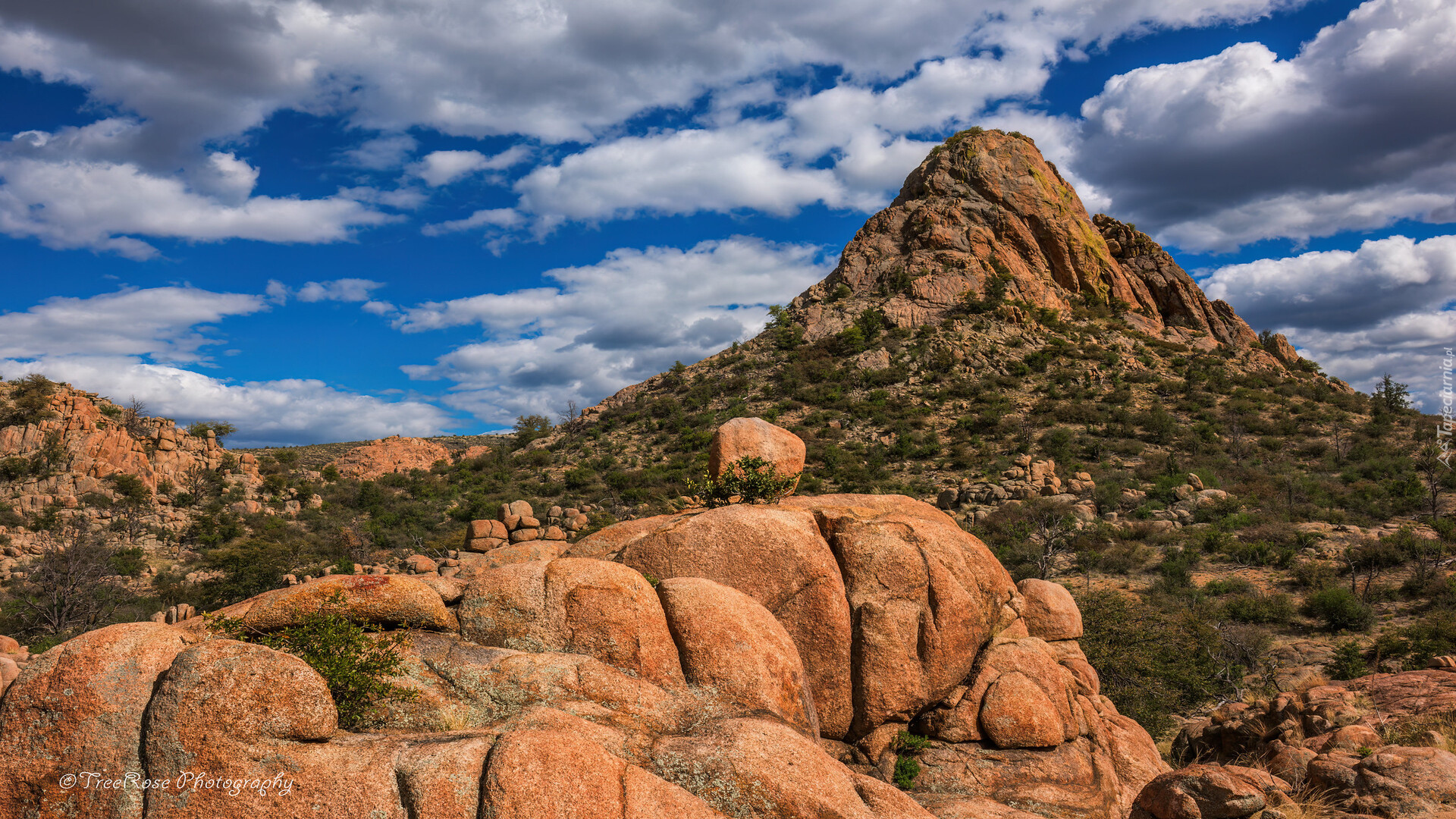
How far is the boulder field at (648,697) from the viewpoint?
21.5 feet

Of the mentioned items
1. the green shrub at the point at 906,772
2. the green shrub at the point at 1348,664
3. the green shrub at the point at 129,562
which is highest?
the green shrub at the point at 129,562

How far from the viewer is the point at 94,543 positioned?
108ft

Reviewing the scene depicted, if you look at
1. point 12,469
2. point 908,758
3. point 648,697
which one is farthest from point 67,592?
point 908,758

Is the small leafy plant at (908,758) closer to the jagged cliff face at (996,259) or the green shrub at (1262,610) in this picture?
the green shrub at (1262,610)

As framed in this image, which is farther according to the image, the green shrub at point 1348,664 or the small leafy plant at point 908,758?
the green shrub at point 1348,664

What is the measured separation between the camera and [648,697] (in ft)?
30.3

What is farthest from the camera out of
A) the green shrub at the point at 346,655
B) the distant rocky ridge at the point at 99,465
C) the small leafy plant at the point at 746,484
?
the distant rocky ridge at the point at 99,465

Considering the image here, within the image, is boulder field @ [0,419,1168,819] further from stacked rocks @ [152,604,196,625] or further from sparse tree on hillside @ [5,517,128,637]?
sparse tree on hillside @ [5,517,128,637]

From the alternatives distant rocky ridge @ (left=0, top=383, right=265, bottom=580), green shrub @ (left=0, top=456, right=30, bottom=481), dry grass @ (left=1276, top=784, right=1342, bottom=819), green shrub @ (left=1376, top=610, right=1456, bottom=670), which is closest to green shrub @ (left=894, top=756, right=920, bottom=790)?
dry grass @ (left=1276, top=784, right=1342, bottom=819)

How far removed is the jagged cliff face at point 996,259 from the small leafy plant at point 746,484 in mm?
42435

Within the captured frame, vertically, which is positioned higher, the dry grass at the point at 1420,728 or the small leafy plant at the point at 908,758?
the dry grass at the point at 1420,728

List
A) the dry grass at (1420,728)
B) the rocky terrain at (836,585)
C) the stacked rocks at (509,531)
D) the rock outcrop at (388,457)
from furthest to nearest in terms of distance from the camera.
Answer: the rock outcrop at (388,457) → the stacked rocks at (509,531) → the dry grass at (1420,728) → the rocky terrain at (836,585)

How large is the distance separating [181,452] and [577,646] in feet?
162

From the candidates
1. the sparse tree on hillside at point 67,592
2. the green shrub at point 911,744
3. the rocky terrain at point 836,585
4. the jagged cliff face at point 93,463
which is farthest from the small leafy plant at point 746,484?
the jagged cliff face at point 93,463
